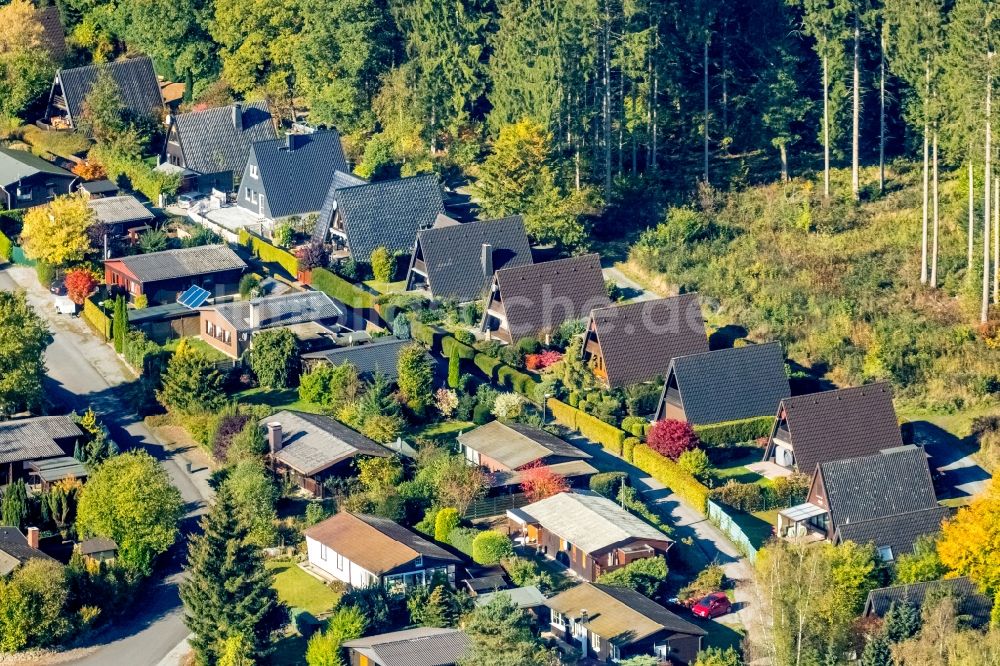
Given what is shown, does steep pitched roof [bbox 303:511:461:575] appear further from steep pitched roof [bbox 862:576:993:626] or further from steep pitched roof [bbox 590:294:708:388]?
steep pitched roof [bbox 590:294:708:388]

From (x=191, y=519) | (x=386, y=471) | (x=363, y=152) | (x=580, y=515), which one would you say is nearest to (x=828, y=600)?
(x=580, y=515)

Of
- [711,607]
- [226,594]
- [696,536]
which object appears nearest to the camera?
[226,594]

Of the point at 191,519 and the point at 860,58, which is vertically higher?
the point at 860,58

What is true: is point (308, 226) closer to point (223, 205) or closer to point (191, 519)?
point (223, 205)

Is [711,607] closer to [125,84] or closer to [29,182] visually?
[29,182]

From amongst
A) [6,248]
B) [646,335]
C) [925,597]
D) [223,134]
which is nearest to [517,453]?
[646,335]

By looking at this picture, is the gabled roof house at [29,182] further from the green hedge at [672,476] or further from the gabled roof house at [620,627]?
the gabled roof house at [620,627]

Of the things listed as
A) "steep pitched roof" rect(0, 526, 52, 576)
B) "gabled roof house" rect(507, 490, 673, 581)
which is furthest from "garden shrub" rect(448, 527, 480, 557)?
"steep pitched roof" rect(0, 526, 52, 576)
